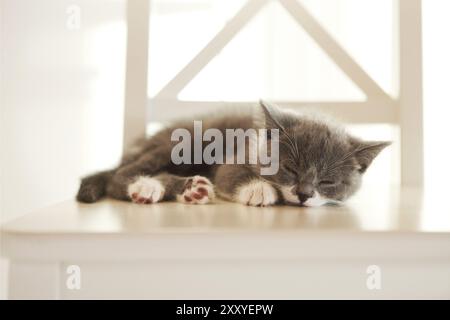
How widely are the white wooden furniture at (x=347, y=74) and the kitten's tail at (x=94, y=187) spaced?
23 centimetres

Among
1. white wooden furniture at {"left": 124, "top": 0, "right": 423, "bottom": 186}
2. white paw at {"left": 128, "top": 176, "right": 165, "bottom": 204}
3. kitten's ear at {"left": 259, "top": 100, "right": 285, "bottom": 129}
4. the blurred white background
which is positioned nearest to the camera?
white paw at {"left": 128, "top": 176, "right": 165, "bottom": 204}

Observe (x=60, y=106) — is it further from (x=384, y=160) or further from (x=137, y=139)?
(x=384, y=160)

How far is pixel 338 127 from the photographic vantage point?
3.29 feet

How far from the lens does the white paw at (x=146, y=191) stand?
0.79 m

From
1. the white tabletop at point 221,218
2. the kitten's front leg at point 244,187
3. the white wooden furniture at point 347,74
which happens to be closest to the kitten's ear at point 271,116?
the kitten's front leg at point 244,187

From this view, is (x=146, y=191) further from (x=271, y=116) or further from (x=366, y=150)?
(x=366, y=150)

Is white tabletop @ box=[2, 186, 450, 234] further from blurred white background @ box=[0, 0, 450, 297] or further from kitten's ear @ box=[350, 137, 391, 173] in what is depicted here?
blurred white background @ box=[0, 0, 450, 297]

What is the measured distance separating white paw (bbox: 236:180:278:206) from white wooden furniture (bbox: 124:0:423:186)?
17.3 inches

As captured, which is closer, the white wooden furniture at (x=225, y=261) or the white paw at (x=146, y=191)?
the white wooden furniture at (x=225, y=261)

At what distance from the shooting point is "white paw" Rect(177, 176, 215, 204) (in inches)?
31.5

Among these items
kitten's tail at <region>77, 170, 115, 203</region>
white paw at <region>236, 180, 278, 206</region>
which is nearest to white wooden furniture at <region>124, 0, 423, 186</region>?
kitten's tail at <region>77, 170, 115, 203</region>

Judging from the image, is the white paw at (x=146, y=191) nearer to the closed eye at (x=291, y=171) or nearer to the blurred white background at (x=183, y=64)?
the closed eye at (x=291, y=171)

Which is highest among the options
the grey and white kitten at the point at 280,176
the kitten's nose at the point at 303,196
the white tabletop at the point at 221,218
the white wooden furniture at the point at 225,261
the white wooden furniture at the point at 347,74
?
the white wooden furniture at the point at 347,74
